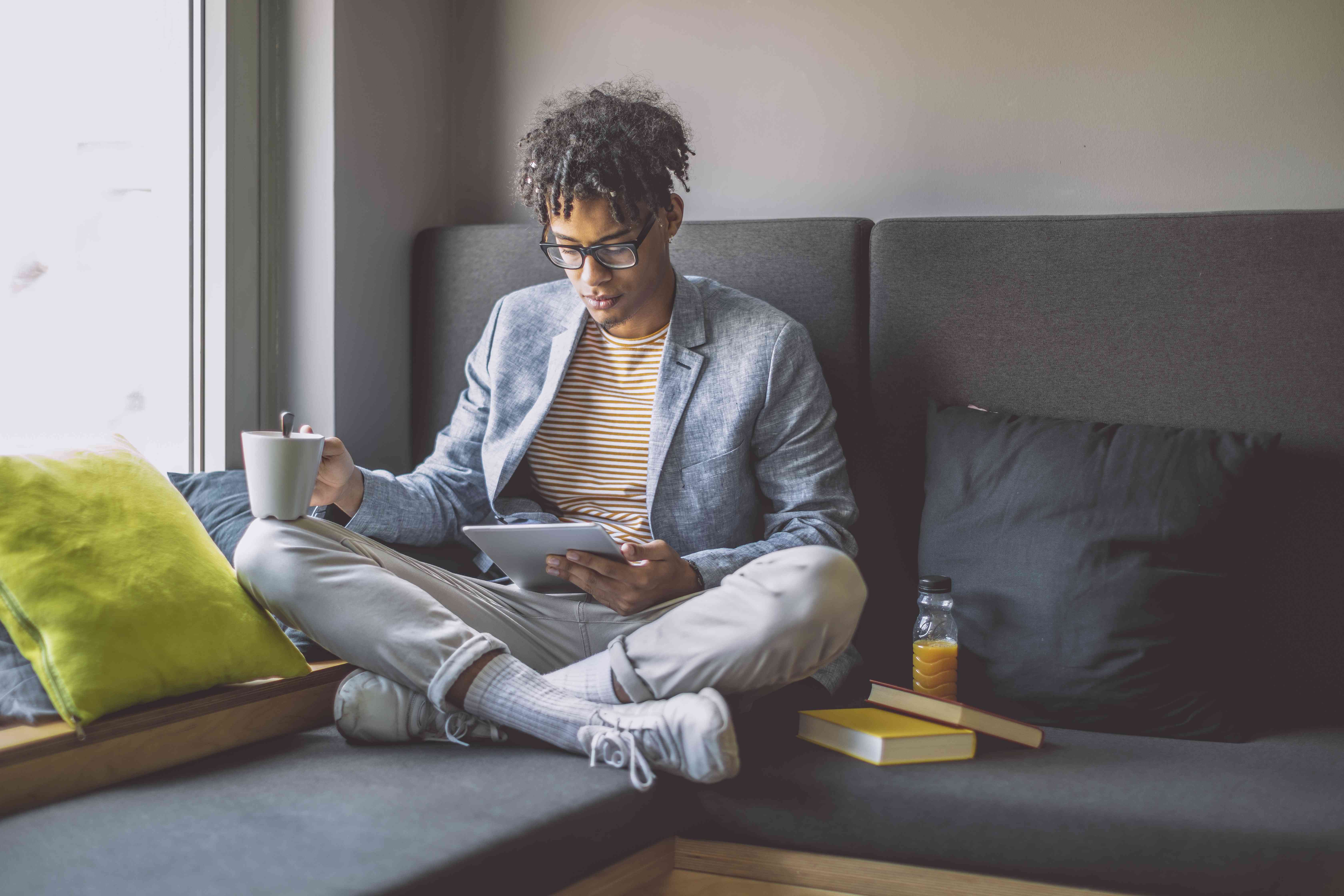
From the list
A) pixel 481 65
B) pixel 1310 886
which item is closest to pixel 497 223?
pixel 481 65

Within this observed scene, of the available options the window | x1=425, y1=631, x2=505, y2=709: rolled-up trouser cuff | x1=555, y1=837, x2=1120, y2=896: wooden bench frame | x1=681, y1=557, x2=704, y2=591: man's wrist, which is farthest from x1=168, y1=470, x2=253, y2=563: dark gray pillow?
x1=555, y1=837, x2=1120, y2=896: wooden bench frame

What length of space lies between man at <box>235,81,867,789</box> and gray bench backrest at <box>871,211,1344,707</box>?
0.22 metres

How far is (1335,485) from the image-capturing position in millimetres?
1567

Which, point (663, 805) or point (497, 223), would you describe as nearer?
point (663, 805)

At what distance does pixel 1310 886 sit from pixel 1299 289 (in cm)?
91

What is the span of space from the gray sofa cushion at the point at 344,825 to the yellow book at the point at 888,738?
8.0 inches

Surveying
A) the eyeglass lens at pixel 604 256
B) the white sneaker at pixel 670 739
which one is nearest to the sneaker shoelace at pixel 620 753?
the white sneaker at pixel 670 739

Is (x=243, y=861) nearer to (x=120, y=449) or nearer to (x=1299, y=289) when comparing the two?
(x=120, y=449)

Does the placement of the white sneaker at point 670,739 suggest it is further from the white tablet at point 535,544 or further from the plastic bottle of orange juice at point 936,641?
the plastic bottle of orange juice at point 936,641

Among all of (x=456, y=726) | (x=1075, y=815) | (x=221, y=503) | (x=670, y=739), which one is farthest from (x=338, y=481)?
(x=1075, y=815)

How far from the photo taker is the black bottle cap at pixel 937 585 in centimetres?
156

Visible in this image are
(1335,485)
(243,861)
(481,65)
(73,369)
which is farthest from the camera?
(481,65)

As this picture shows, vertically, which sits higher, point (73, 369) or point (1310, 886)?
point (73, 369)

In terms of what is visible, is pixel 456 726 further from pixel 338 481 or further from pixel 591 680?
pixel 338 481
